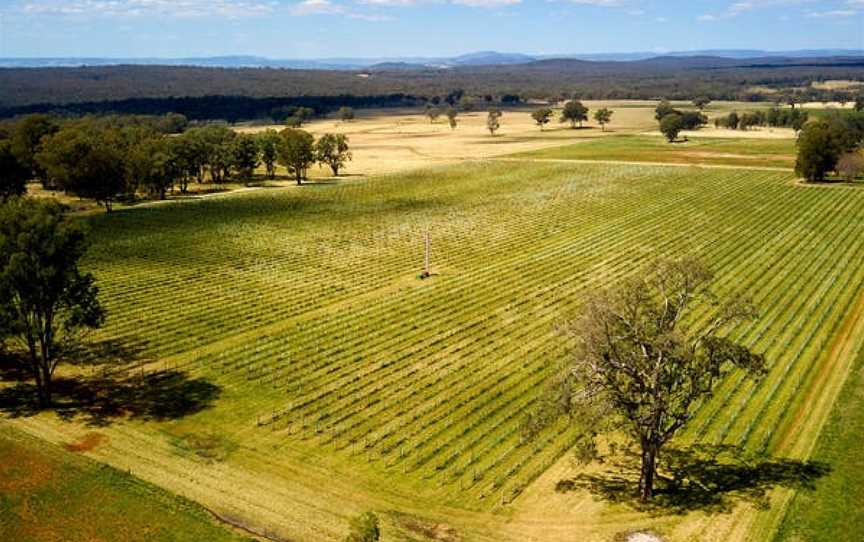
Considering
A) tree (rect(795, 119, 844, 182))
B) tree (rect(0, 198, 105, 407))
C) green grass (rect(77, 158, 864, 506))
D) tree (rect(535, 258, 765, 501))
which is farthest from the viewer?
tree (rect(795, 119, 844, 182))

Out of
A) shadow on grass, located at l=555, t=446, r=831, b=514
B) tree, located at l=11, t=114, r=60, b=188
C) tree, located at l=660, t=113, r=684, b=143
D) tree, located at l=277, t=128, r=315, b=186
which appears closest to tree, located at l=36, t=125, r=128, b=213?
tree, located at l=11, t=114, r=60, b=188

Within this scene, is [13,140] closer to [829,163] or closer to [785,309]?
[785,309]

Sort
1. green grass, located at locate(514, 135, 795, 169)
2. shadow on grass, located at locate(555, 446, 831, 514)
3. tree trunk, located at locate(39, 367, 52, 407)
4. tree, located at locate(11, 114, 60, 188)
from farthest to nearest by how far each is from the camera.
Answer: green grass, located at locate(514, 135, 795, 169)
tree, located at locate(11, 114, 60, 188)
tree trunk, located at locate(39, 367, 52, 407)
shadow on grass, located at locate(555, 446, 831, 514)

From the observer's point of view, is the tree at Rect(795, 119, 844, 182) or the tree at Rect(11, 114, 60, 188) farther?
the tree at Rect(11, 114, 60, 188)

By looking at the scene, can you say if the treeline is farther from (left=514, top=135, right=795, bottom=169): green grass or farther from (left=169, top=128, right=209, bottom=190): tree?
(left=514, top=135, right=795, bottom=169): green grass

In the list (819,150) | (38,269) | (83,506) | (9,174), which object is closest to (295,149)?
(9,174)

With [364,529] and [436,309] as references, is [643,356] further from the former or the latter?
[436,309]

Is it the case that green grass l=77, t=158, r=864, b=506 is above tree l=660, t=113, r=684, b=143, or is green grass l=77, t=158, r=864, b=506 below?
below
